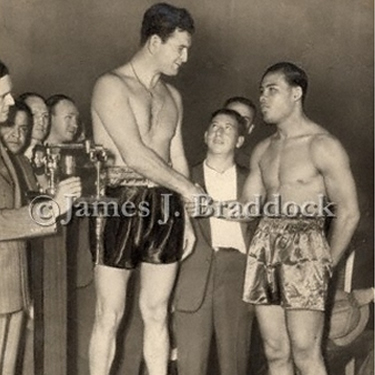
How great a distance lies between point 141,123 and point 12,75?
326mm

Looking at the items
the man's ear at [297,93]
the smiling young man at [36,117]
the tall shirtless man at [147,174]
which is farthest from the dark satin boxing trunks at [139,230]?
the man's ear at [297,93]

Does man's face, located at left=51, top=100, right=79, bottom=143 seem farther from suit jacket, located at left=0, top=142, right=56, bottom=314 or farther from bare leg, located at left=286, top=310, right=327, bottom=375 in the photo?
bare leg, located at left=286, top=310, right=327, bottom=375

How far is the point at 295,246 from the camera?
7.64ft

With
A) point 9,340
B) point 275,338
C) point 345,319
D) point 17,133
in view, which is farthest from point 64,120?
point 345,319

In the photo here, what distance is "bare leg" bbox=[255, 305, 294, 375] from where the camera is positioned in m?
2.35

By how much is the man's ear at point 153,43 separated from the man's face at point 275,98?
296mm

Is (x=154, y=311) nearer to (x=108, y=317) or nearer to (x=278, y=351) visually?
(x=108, y=317)

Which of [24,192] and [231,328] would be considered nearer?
[24,192]

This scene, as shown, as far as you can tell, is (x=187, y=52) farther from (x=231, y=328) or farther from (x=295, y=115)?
(x=231, y=328)

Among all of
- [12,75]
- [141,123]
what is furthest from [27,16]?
[141,123]

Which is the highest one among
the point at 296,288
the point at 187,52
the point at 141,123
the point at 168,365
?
the point at 187,52

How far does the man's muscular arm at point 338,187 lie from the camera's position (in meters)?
2.34

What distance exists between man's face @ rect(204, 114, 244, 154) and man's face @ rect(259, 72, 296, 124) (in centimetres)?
10

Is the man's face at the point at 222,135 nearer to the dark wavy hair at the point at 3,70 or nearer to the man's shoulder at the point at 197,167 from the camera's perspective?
the man's shoulder at the point at 197,167
